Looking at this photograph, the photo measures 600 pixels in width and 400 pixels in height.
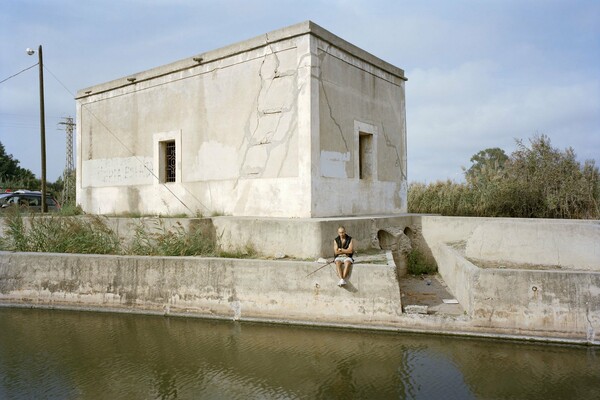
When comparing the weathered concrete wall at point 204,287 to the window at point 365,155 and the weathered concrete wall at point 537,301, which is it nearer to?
the weathered concrete wall at point 537,301

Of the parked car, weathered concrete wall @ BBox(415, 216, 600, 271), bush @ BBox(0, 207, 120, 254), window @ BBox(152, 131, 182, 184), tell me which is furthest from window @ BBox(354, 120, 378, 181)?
the parked car

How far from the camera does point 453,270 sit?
810 centimetres

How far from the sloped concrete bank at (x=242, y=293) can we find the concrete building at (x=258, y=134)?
75.5 inches

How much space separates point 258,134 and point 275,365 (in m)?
5.13

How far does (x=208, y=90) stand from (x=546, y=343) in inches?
330

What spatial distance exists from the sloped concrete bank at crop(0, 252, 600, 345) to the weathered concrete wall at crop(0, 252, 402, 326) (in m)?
0.02

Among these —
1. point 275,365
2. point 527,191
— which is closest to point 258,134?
point 275,365

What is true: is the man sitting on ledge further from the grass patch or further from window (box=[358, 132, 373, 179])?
window (box=[358, 132, 373, 179])

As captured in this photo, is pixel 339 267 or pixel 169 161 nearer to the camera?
pixel 339 267

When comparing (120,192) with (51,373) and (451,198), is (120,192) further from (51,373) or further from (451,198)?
(451,198)

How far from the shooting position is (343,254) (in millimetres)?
7227

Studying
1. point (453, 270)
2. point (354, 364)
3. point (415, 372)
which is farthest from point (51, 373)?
point (453, 270)

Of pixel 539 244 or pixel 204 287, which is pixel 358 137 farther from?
pixel 204 287

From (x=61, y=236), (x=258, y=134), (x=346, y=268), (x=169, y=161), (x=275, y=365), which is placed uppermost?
(x=258, y=134)
